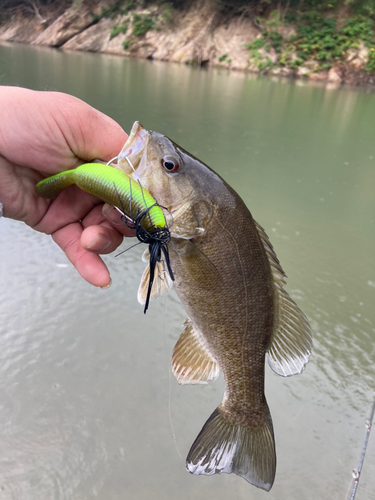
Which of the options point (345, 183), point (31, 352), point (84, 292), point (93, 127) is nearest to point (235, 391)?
point (93, 127)

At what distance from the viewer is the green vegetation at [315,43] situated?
19922mm

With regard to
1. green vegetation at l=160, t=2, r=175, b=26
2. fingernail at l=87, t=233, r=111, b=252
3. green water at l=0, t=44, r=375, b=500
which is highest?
green vegetation at l=160, t=2, r=175, b=26

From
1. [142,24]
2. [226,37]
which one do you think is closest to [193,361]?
[226,37]

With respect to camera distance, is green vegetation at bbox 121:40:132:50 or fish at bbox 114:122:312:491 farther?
green vegetation at bbox 121:40:132:50

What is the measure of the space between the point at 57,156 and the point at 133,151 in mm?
380

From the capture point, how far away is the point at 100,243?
1383 millimetres

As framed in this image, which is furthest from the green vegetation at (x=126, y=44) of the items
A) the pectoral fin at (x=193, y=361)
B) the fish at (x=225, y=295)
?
the pectoral fin at (x=193, y=361)

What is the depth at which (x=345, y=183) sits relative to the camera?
5.14 meters

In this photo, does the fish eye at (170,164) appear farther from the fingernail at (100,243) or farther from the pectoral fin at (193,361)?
the pectoral fin at (193,361)

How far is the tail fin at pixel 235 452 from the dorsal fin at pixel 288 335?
8.1 inches

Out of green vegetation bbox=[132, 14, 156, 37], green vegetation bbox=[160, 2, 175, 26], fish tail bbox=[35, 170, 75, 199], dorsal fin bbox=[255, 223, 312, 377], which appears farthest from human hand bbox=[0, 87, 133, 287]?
green vegetation bbox=[160, 2, 175, 26]

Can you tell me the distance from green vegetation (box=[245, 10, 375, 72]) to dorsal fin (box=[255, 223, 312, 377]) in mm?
21939

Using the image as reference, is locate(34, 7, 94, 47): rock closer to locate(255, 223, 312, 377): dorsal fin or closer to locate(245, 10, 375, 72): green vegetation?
locate(245, 10, 375, 72): green vegetation

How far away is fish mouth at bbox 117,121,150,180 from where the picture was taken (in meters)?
1.13
